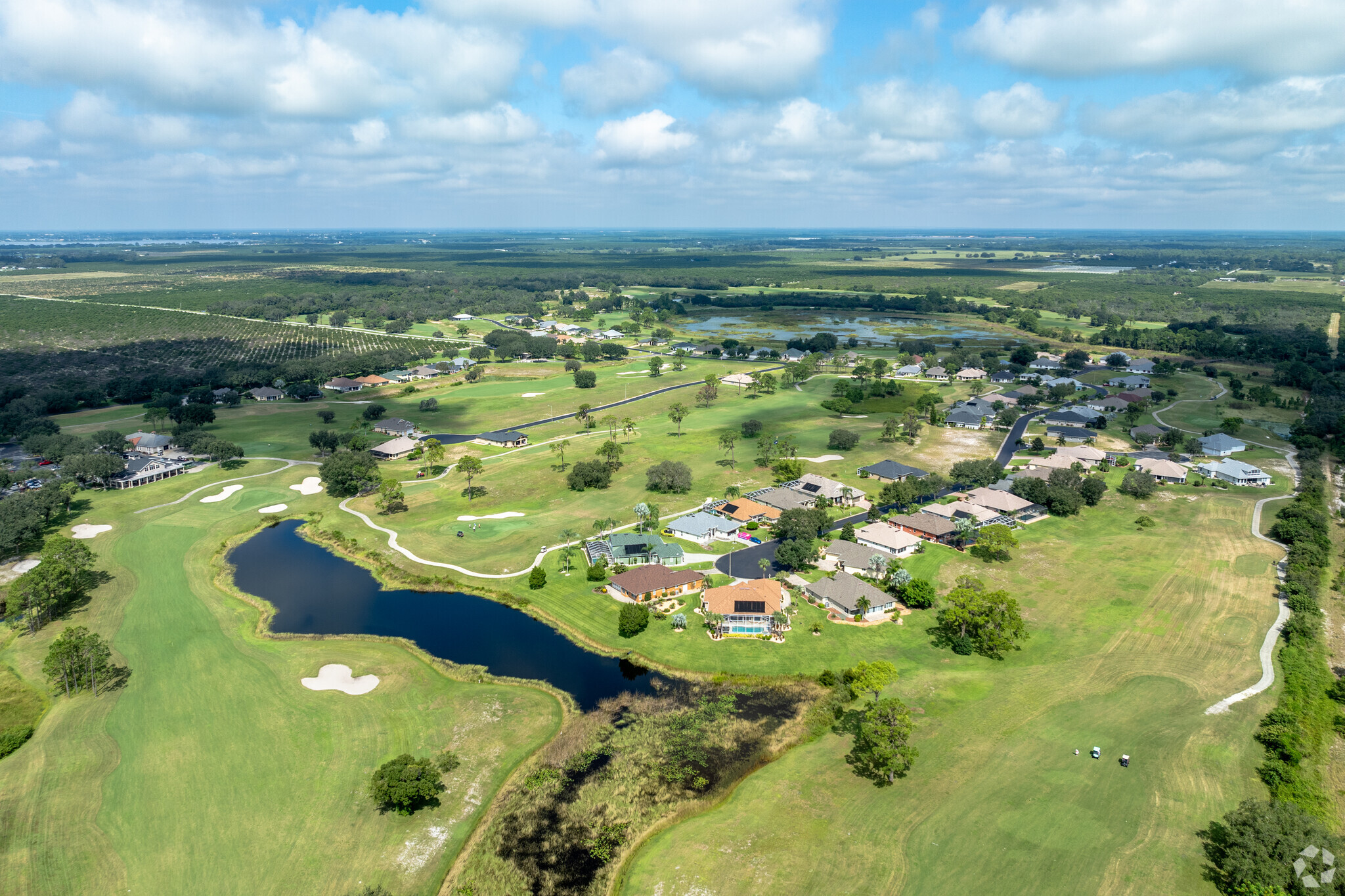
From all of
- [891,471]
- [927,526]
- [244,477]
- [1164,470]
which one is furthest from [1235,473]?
[244,477]

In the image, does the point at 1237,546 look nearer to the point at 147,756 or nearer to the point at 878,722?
the point at 878,722

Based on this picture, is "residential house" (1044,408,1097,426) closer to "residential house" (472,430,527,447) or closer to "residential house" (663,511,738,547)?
"residential house" (663,511,738,547)

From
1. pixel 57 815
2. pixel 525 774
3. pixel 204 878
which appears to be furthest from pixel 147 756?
pixel 525 774

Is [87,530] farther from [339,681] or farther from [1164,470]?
[1164,470]

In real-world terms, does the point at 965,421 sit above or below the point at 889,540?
above

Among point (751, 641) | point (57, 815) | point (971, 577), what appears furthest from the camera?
Answer: point (971, 577)

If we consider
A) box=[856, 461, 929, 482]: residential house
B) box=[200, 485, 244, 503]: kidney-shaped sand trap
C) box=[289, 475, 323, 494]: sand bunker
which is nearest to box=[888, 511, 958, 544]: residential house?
box=[856, 461, 929, 482]: residential house
